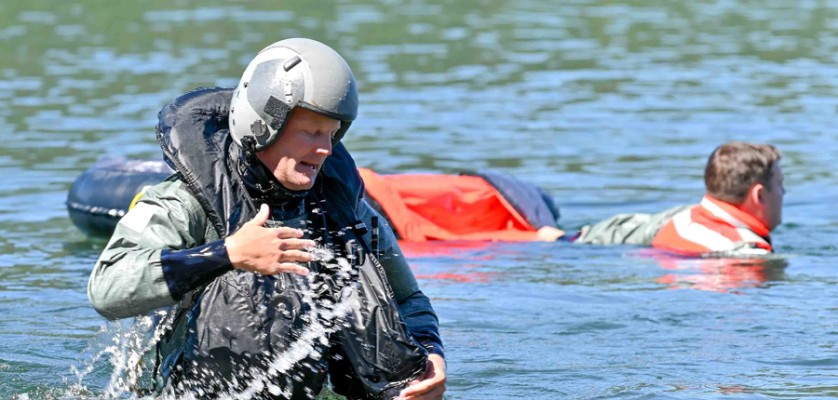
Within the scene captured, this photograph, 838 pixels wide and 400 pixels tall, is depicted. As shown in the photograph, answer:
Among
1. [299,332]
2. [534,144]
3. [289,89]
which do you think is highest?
[289,89]

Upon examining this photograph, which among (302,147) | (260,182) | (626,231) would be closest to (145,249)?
(260,182)

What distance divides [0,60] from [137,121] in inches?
261

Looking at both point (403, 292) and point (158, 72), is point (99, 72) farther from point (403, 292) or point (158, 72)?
point (403, 292)

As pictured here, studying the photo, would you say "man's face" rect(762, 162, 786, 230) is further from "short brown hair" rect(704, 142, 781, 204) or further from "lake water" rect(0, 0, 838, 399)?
"lake water" rect(0, 0, 838, 399)

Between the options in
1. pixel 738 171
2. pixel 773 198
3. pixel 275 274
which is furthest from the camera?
pixel 773 198

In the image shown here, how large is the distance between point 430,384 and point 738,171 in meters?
5.87

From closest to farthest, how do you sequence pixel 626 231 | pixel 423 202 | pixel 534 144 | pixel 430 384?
pixel 430 384, pixel 626 231, pixel 423 202, pixel 534 144

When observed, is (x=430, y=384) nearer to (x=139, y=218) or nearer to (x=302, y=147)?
(x=302, y=147)

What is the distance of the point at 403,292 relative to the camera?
578 centimetres

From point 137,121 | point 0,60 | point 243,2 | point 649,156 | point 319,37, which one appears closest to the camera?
point 649,156

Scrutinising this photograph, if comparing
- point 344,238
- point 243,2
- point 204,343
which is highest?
point 344,238

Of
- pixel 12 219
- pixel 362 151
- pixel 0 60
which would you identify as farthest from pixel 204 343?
pixel 0 60

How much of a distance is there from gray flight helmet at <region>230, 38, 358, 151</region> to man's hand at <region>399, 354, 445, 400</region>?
3.45ft

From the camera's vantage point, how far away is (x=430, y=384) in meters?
5.42
